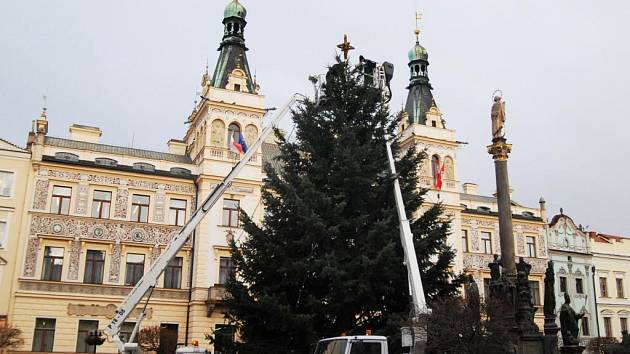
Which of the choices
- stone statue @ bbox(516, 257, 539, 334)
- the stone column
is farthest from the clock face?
stone statue @ bbox(516, 257, 539, 334)

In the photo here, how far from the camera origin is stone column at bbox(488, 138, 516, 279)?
20.6 meters

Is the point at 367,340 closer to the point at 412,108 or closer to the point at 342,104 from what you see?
the point at 342,104

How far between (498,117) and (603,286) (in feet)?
98.6

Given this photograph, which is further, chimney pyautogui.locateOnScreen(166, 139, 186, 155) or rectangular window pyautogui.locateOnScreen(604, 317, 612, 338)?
rectangular window pyautogui.locateOnScreen(604, 317, 612, 338)

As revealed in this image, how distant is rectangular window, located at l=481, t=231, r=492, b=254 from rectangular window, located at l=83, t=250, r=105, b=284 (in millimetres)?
25173

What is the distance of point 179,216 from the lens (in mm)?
35531

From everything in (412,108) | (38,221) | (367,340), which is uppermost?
(412,108)

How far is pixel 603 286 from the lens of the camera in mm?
46688

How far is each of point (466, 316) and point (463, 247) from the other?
29.6 m

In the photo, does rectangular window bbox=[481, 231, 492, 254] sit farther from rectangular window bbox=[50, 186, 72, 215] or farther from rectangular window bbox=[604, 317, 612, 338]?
rectangular window bbox=[50, 186, 72, 215]

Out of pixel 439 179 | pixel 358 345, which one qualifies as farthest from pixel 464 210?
pixel 358 345

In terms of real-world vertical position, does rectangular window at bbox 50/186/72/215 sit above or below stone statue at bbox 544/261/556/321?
above

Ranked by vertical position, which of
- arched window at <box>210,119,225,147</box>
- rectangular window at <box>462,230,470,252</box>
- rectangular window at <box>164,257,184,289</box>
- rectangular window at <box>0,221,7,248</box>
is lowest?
rectangular window at <box>164,257,184,289</box>

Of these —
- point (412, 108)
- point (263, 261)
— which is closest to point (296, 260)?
point (263, 261)
